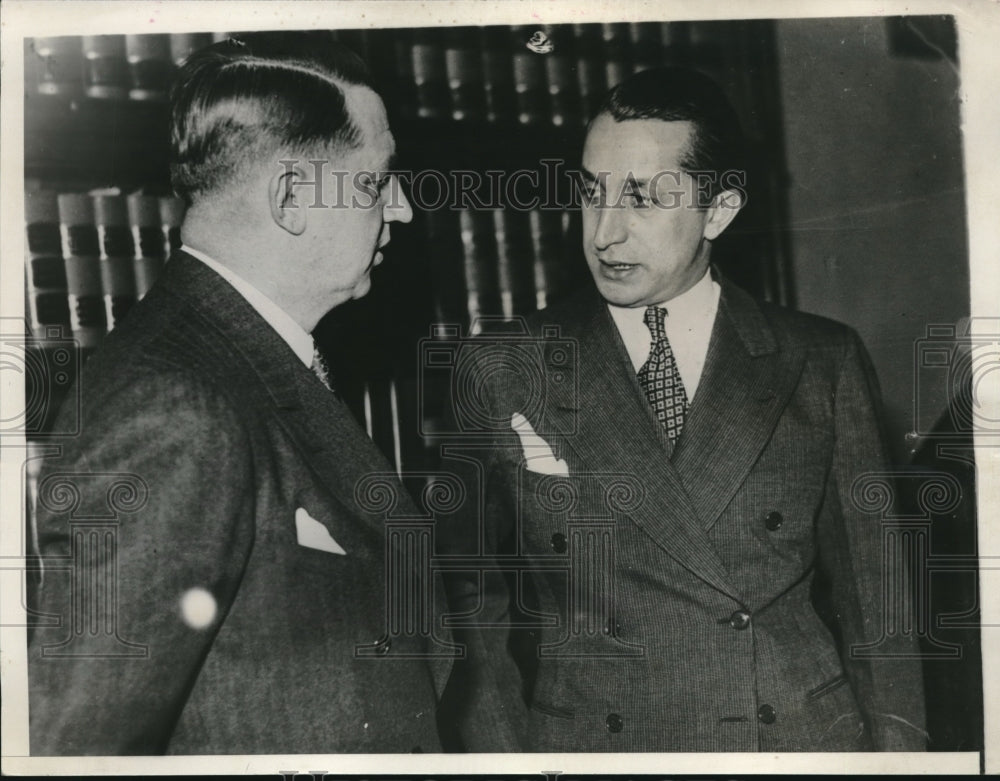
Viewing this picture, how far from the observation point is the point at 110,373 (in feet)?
6.43

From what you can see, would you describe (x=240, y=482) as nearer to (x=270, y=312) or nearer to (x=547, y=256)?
(x=270, y=312)

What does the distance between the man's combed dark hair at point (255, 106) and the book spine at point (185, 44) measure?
23mm

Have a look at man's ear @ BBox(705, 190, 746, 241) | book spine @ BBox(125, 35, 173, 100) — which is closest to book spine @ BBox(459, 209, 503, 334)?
man's ear @ BBox(705, 190, 746, 241)

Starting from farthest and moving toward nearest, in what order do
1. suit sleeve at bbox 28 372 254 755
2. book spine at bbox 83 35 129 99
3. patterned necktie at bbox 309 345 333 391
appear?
book spine at bbox 83 35 129 99 → patterned necktie at bbox 309 345 333 391 → suit sleeve at bbox 28 372 254 755

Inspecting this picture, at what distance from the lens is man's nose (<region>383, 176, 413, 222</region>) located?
6.71 ft

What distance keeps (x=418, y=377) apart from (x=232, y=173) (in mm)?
556

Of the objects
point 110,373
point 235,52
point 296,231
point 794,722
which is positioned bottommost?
point 794,722

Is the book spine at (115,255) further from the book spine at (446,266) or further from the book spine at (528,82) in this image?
the book spine at (528,82)

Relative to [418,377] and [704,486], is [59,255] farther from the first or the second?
[704,486]

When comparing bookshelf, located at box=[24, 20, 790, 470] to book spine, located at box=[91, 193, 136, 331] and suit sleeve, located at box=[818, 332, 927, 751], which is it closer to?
book spine, located at box=[91, 193, 136, 331]

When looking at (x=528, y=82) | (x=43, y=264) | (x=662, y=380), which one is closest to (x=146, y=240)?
(x=43, y=264)

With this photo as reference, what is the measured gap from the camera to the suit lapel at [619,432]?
196cm

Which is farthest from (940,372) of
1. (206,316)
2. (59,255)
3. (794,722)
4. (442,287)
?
(59,255)

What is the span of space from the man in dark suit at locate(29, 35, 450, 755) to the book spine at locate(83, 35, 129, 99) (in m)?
0.17
